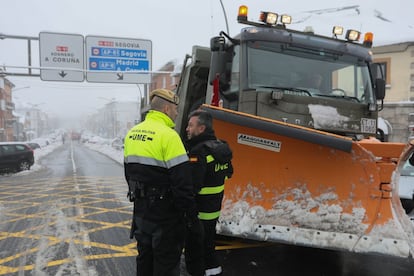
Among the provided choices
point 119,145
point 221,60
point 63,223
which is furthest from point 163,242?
point 119,145

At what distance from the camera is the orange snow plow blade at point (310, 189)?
3506 mm

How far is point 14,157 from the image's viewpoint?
1777 cm

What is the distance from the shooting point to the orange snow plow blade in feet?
11.5

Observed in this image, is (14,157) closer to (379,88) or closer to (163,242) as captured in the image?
(379,88)

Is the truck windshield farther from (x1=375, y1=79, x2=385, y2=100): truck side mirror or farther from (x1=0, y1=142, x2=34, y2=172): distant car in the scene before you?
(x1=0, y1=142, x2=34, y2=172): distant car

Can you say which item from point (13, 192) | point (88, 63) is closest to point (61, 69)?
point (88, 63)

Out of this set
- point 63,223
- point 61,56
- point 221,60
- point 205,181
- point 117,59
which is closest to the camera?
point 205,181

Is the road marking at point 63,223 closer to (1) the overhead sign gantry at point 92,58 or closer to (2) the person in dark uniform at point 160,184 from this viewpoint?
(2) the person in dark uniform at point 160,184

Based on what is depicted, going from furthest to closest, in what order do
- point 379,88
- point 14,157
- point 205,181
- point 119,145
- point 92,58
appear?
point 119,145, point 14,157, point 92,58, point 379,88, point 205,181

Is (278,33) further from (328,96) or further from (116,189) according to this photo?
(116,189)

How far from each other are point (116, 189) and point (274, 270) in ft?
25.0

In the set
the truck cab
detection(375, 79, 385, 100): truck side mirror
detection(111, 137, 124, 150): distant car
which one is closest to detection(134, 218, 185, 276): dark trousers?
the truck cab

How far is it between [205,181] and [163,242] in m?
0.72

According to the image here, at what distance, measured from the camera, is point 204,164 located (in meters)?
3.21
